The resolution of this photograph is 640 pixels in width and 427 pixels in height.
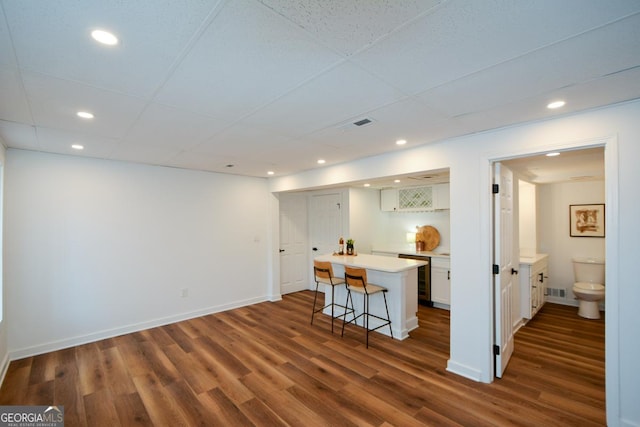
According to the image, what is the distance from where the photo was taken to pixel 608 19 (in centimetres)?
120

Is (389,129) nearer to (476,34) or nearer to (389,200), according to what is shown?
(476,34)

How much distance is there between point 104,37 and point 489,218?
3.06m

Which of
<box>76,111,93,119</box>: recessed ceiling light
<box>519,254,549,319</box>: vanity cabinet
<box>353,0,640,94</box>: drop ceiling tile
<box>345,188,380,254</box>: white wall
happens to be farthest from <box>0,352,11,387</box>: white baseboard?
<box>519,254,549,319</box>: vanity cabinet

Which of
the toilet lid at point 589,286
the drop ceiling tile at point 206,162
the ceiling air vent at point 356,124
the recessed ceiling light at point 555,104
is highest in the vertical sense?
the recessed ceiling light at point 555,104

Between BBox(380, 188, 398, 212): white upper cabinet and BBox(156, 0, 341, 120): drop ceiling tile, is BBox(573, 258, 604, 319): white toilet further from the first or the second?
BBox(156, 0, 341, 120): drop ceiling tile

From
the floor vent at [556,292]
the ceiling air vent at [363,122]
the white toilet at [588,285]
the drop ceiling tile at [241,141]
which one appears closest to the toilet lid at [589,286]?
the white toilet at [588,285]

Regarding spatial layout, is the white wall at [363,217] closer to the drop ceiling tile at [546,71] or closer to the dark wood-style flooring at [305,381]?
the dark wood-style flooring at [305,381]

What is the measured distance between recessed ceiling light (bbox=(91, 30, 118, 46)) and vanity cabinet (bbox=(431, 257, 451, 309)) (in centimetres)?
496

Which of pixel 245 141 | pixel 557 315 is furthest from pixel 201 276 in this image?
pixel 557 315

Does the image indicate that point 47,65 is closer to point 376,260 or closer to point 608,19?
point 608,19

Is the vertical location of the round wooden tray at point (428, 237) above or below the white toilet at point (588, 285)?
above

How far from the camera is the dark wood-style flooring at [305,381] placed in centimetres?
233

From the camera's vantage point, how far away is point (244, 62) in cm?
153

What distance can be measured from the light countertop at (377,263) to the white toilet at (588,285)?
8.41 feet
